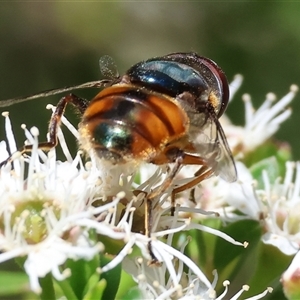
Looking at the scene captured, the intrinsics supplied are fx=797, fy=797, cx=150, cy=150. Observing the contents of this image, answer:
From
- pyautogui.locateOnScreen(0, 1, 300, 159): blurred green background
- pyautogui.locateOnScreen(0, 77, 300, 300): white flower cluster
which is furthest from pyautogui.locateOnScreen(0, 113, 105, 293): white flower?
pyautogui.locateOnScreen(0, 1, 300, 159): blurred green background

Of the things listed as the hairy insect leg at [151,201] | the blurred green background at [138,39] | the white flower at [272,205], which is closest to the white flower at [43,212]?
the hairy insect leg at [151,201]

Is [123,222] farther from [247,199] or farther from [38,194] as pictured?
[247,199]

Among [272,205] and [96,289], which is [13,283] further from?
[272,205]

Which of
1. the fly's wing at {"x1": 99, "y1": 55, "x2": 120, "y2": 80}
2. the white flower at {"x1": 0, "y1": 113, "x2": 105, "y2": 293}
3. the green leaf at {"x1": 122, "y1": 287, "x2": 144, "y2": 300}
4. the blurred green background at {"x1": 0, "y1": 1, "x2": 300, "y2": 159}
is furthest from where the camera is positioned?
the blurred green background at {"x1": 0, "y1": 1, "x2": 300, "y2": 159}

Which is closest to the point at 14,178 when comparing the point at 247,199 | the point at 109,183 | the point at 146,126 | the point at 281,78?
the point at 109,183

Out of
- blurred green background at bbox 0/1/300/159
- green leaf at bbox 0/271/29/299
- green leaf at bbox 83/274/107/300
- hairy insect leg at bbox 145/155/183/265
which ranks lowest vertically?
green leaf at bbox 83/274/107/300

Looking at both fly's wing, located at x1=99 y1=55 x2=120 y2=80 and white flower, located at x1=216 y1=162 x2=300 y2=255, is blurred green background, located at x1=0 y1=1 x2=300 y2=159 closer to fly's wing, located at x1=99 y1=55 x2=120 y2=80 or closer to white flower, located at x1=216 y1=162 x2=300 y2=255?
white flower, located at x1=216 y1=162 x2=300 y2=255

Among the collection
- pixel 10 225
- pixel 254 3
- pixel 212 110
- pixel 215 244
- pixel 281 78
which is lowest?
pixel 215 244
